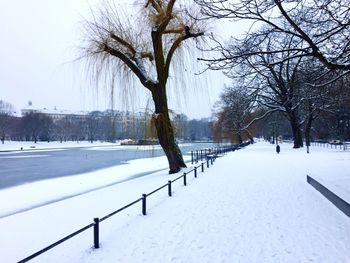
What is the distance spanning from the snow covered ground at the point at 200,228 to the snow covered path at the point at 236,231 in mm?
16

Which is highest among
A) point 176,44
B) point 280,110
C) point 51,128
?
point 51,128

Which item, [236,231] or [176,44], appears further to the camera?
[176,44]

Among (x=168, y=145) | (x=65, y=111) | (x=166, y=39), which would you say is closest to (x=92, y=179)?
(x=168, y=145)

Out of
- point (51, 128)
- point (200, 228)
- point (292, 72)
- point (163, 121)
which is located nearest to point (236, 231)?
point (200, 228)

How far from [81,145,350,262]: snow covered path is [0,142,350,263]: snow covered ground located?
16 millimetres

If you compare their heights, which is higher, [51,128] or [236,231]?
[51,128]

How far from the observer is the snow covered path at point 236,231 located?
6.54 metres

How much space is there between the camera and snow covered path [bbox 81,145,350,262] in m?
6.54

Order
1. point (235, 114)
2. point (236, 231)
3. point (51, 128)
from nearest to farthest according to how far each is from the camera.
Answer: point (236, 231) → point (235, 114) → point (51, 128)

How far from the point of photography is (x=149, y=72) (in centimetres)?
2095

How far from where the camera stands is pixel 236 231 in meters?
8.04

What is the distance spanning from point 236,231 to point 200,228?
788 millimetres

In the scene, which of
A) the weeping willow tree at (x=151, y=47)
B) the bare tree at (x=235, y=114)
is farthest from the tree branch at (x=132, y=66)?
the bare tree at (x=235, y=114)

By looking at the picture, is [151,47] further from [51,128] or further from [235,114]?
[51,128]
